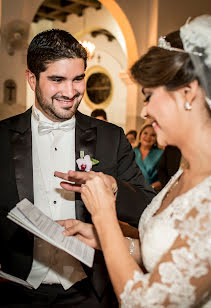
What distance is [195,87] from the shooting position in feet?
4.96

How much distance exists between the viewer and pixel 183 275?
136 cm

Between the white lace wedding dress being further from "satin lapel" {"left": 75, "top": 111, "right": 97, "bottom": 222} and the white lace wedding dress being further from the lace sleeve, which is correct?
"satin lapel" {"left": 75, "top": 111, "right": 97, "bottom": 222}

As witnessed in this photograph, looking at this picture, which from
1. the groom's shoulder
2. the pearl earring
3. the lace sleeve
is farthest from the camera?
the groom's shoulder

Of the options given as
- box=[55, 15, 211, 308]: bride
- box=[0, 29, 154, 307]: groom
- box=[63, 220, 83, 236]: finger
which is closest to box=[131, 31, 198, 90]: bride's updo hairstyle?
box=[55, 15, 211, 308]: bride

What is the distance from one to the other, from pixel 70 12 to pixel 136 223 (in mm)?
11641

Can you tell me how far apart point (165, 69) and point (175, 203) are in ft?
1.77

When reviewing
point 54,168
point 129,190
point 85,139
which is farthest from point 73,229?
point 85,139

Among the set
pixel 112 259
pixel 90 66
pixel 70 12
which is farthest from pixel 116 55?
pixel 112 259

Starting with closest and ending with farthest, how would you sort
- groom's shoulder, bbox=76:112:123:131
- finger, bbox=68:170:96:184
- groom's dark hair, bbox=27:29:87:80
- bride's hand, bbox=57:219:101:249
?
finger, bbox=68:170:96:184, bride's hand, bbox=57:219:101:249, groom's dark hair, bbox=27:29:87:80, groom's shoulder, bbox=76:112:123:131

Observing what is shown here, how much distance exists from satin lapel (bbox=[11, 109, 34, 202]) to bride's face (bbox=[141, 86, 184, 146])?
0.90 metres

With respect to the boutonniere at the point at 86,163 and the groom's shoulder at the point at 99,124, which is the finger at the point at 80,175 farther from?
the groom's shoulder at the point at 99,124

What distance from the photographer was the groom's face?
7.34 feet

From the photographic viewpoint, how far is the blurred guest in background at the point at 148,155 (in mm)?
5434

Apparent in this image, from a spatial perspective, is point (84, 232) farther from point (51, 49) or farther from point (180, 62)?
point (51, 49)
